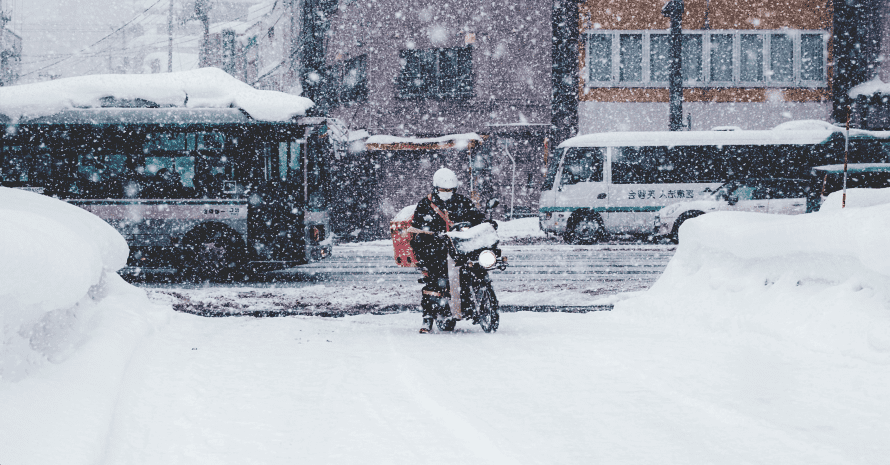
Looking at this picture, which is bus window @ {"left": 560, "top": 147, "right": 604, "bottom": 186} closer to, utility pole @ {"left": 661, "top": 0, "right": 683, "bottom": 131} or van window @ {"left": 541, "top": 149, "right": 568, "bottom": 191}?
van window @ {"left": 541, "top": 149, "right": 568, "bottom": 191}

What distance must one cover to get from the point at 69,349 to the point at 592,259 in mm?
13684

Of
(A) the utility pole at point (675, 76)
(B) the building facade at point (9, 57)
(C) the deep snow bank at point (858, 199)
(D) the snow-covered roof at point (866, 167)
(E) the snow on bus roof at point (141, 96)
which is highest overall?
(B) the building facade at point (9, 57)

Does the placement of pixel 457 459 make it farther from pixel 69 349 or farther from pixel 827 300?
pixel 827 300

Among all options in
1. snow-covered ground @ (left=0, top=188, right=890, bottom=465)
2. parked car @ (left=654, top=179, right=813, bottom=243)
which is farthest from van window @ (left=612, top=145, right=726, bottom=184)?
snow-covered ground @ (left=0, top=188, right=890, bottom=465)

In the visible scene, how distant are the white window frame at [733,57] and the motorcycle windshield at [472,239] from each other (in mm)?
21646

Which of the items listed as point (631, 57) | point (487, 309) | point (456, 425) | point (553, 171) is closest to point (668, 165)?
point (553, 171)

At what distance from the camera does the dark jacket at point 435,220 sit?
7.94 metres

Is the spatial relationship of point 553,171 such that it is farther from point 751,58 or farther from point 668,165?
point 751,58

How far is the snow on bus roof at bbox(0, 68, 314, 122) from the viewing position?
1428 cm

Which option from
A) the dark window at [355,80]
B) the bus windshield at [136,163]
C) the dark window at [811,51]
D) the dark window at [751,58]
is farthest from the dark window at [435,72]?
the bus windshield at [136,163]

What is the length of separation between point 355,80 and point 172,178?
16.5m

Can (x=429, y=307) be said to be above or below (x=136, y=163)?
below

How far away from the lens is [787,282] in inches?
279

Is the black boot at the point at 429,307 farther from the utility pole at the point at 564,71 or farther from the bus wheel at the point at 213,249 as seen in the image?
the utility pole at the point at 564,71
